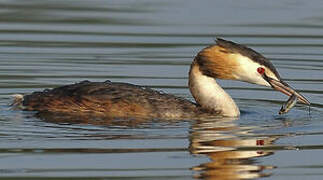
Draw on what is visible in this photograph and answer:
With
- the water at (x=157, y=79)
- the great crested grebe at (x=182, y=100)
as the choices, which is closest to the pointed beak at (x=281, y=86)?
the great crested grebe at (x=182, y=100)

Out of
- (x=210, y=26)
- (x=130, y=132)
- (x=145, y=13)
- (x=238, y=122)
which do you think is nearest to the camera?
(x=130, y=132)

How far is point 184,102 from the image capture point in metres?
12.8

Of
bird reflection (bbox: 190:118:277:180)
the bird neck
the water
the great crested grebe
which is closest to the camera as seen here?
bird reflection (bbox: 190:118:277:180)

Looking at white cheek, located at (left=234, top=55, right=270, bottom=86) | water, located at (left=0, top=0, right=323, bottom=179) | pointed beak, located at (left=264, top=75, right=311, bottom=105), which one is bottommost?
water, located at (left=0, top=0, right=323, bottom=179)

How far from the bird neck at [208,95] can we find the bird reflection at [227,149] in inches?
13.5

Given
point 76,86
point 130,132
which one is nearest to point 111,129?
point 130,132

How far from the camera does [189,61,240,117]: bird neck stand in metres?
13.0

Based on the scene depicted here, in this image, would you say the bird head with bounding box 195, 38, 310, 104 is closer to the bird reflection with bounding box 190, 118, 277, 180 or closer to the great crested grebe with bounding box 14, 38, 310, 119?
the great crested grebe with bounding box 14, 38, 310, 119

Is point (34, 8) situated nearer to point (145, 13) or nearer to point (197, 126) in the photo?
point (145, 13)

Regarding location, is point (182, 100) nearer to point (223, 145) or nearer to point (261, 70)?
point (261, 70)

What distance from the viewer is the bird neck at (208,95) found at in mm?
12953

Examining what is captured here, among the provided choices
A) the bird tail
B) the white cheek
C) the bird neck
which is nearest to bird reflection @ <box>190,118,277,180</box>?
the bird neck

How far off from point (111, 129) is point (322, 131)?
1988mm

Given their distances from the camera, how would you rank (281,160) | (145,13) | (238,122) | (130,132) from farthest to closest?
(145,13)
(238,122)
(130,132)
(281,160)
